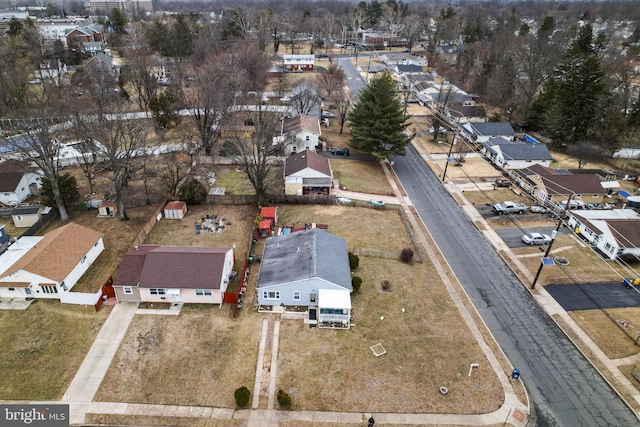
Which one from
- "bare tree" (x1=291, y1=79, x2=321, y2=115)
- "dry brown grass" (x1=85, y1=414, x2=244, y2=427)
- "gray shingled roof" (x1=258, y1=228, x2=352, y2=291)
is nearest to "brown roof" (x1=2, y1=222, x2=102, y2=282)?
"dry brown grass" (x1=85, y1=414, x2=244, y2=427)

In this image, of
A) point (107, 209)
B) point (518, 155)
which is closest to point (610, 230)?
point (518, 155)

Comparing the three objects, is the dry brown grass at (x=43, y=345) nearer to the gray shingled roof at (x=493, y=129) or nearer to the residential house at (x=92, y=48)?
the gray shingled roof at (x=493, y=129)

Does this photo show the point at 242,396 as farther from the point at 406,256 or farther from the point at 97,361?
the point at 406,256

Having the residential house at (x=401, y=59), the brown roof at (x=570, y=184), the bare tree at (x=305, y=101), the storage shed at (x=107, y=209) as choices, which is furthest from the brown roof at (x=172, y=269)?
the residential house at (x=401, y=59)

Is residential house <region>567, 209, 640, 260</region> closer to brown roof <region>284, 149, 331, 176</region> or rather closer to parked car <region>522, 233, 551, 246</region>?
parked car <region>522, 233, 551, 246</region>

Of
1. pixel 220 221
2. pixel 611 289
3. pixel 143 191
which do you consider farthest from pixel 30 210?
pixel 611 289

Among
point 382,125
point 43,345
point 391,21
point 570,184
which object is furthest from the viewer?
point 391,21
